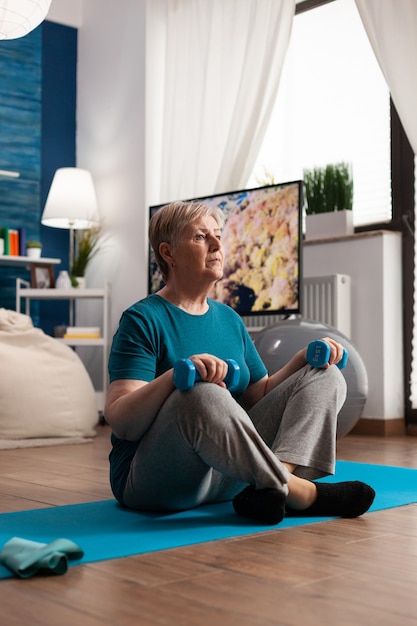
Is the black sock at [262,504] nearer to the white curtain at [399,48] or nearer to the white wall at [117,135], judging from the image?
the white curtain at [399,48]

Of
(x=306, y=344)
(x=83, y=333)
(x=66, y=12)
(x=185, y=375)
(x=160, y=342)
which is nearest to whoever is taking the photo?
(x=185, y=375)

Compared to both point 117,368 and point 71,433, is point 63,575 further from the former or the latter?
point 71,433

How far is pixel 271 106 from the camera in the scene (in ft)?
14.9

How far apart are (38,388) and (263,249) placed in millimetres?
1224

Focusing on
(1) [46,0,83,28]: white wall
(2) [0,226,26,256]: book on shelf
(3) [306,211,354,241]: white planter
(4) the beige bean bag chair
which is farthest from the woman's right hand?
(1) [46,0,83,28]: white wall

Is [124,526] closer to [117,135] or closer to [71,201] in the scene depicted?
[71,201]

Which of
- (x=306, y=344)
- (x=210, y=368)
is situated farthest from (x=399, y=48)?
(x=210, y=368)

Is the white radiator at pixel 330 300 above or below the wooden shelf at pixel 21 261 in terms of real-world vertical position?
below

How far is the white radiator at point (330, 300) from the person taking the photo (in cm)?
427

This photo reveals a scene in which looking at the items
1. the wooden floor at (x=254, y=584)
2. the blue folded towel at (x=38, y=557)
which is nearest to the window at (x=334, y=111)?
the wooden floor at (x=254, y=584)

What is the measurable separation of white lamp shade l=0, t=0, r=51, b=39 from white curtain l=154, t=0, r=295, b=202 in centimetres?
145

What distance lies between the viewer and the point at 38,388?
381 cm

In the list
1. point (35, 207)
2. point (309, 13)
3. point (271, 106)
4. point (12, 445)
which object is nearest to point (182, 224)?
point (12, 445)

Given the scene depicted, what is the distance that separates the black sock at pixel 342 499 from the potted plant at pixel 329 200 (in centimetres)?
264
